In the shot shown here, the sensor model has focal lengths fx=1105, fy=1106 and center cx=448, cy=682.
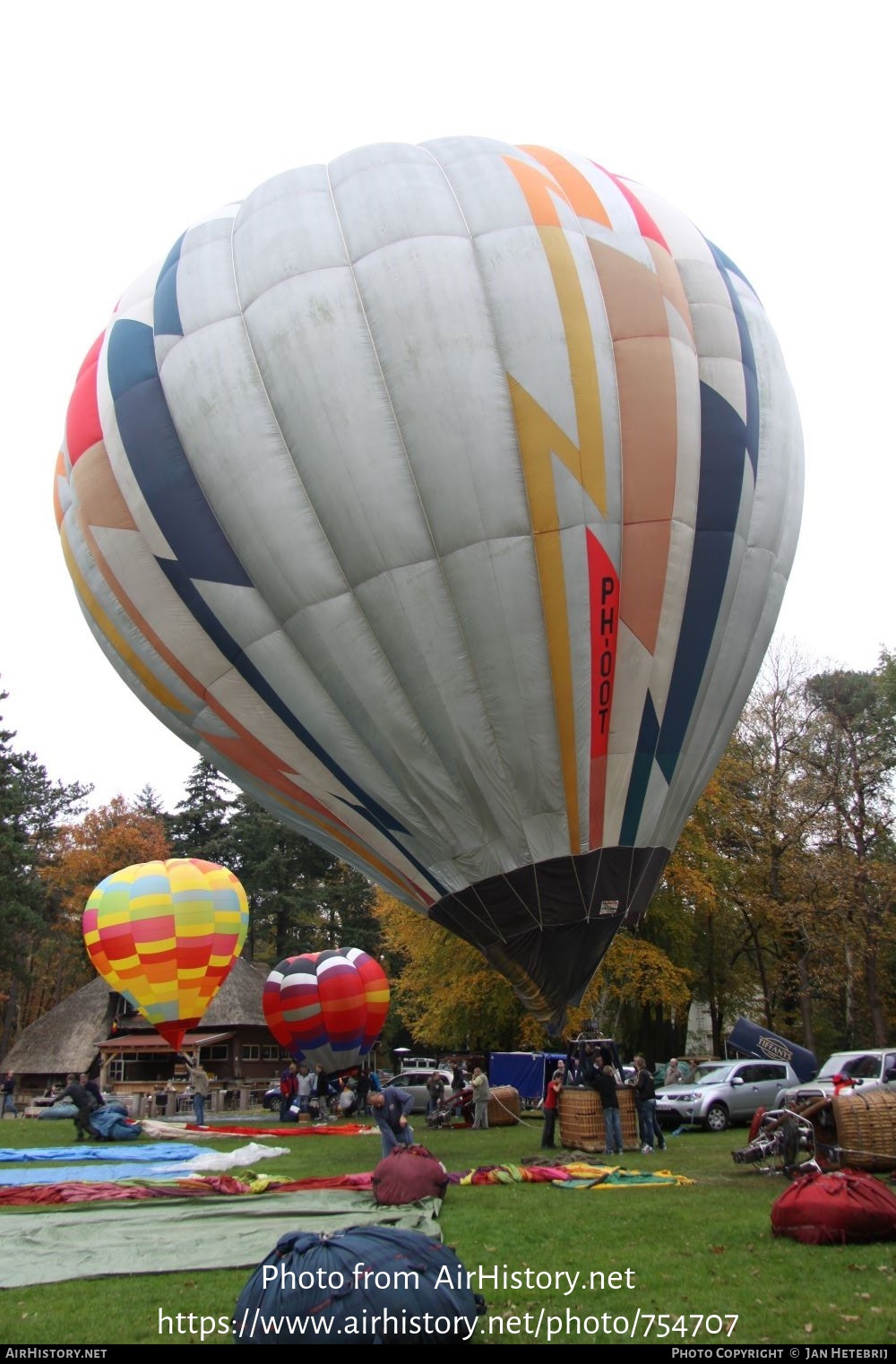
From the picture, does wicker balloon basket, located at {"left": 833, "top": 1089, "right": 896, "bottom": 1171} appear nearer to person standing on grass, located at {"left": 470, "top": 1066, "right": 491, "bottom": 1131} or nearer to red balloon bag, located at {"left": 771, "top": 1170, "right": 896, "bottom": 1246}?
red balloon bag, located at {"left": 771, "top": 1170, "right": 896, "bottom": 1246}

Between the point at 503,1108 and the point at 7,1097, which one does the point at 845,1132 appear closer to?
the point at 503,1108

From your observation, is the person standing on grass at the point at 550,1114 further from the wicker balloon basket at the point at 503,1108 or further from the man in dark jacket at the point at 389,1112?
the wicker balloon basket at the point at 503,1108

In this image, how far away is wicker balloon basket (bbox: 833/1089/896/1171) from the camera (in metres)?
9.12

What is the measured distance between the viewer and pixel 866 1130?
30.1 feet

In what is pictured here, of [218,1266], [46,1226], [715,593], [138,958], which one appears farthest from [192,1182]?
[138,958]

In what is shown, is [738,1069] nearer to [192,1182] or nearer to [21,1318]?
[192,1182]

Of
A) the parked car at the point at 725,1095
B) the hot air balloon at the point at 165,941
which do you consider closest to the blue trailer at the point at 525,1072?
the parked car at the point at 725,1095

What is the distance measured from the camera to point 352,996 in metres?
24.1

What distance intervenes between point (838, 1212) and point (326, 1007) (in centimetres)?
1875

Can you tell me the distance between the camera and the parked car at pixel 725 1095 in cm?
1642

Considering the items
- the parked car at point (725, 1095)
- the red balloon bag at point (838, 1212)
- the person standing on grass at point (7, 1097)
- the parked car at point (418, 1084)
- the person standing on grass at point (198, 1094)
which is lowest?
the person standing on grass at point (7, 1097)

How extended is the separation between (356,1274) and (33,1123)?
Result: 19.7 meters

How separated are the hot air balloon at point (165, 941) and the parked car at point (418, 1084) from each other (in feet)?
15.0

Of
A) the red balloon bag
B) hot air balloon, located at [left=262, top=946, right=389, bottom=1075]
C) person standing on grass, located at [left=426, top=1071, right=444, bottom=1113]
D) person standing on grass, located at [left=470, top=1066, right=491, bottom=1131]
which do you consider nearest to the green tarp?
the red balloon bag
